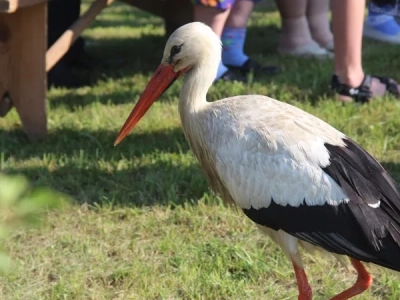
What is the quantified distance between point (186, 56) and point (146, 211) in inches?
35.2

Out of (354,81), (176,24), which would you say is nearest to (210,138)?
(354,81)

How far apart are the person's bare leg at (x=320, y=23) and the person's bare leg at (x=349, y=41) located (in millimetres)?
1617

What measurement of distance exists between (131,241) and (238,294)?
0.62m

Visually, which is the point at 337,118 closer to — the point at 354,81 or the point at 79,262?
the point at 354,81

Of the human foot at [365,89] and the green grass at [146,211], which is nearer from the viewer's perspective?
the green grass at [146,211]

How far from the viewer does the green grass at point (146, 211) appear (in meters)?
3.06

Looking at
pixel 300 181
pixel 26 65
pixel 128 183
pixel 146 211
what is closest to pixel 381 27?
pixel 26 65

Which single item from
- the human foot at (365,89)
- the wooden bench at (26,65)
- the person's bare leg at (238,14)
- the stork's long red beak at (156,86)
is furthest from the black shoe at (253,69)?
the stork's long red beak at (156,86)

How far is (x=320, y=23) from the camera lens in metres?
6.57

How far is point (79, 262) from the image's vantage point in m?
3.24

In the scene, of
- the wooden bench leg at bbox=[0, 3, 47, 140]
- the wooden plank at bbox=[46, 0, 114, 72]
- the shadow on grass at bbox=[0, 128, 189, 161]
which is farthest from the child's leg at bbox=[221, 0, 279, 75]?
the wooden bench leg at bbox=[0, 3, 47, 140]

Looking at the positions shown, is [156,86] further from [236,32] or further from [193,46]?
[236,32]

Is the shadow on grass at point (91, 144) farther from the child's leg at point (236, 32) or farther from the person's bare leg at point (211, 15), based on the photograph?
the child's leg at point (236, 32)

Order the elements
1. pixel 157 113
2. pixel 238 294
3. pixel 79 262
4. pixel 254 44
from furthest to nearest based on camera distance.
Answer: pixel 254 44
pixel 157 113
pixel 79 262
pixel 238 294
